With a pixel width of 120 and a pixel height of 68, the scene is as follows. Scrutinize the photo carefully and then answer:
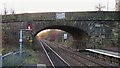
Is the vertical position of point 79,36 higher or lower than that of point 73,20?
lower

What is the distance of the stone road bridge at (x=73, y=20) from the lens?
3644 centimetres

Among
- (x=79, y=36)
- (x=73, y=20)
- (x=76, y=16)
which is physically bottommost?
(x=79, y=36)

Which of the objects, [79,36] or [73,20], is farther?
[79,36]

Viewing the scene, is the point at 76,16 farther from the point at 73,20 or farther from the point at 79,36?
the point at 79,36

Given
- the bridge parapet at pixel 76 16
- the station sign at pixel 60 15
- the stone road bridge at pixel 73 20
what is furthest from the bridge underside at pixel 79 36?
the bridge parapet at pixel 76 16

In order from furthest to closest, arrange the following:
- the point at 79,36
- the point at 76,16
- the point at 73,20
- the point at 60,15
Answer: the point at 79,36, the point at 73,20, the point at 76,16, the point at 60,15

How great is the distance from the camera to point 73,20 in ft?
121

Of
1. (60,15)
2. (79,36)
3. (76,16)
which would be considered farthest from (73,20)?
(79,36)

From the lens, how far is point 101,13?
36281 mm

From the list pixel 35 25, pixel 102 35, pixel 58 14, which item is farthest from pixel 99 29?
pixel 35 25

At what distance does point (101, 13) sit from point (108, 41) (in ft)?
11.8

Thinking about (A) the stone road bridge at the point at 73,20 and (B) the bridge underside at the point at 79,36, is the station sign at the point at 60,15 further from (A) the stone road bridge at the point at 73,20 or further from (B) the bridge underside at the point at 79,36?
(B) the bridge underside at the point at 79,36

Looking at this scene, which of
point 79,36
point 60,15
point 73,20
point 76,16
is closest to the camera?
point 60,15

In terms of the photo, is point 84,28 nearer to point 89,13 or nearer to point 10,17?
point 89,13
